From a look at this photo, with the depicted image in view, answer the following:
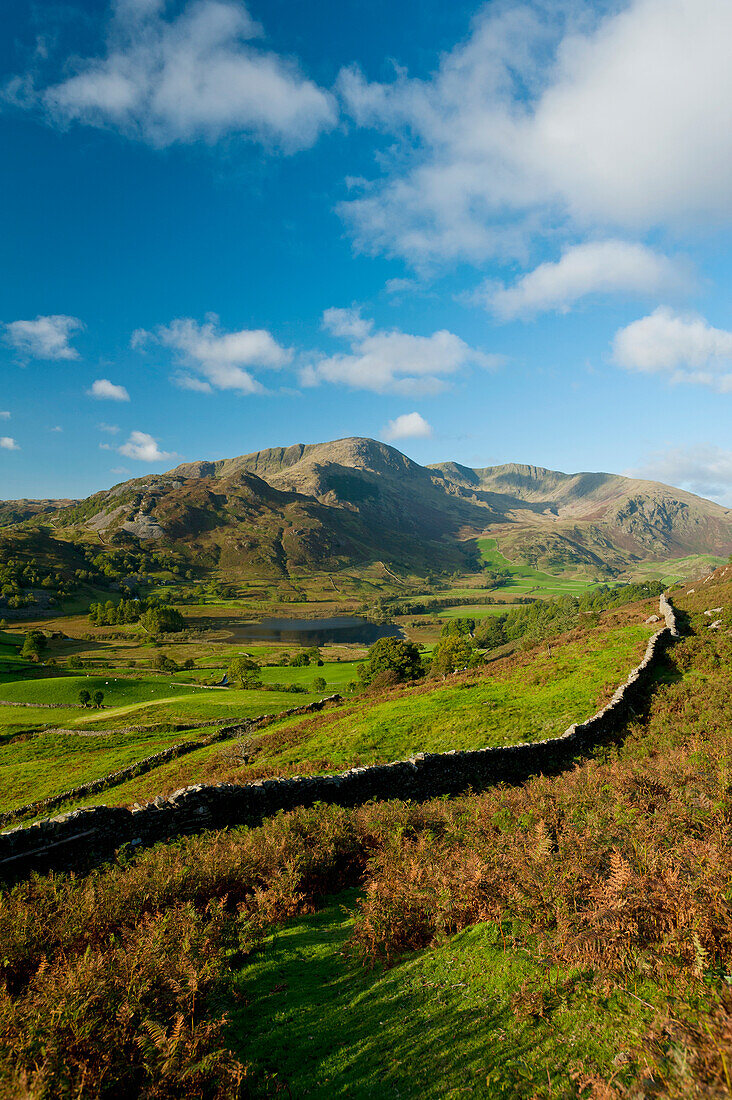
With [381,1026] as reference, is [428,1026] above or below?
above

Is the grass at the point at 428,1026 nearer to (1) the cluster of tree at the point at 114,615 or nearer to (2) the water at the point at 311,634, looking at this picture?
(2) the water at the point at 311,634

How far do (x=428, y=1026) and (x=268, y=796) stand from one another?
32.9 ft

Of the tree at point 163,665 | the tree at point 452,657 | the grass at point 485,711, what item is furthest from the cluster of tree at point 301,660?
the grass at point 485,711

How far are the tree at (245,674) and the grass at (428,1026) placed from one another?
69.9m

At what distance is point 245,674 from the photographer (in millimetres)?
77188

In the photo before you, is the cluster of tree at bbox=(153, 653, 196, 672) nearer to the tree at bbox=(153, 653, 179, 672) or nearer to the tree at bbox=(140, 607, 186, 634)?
the tree at bbox=(153, 653, 179, 672)

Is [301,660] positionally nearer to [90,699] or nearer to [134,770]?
[90,699]

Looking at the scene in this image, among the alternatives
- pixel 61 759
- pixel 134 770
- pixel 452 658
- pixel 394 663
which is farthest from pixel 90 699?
pixel 452 658

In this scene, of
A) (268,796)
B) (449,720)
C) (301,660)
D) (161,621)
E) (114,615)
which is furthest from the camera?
(114,615)

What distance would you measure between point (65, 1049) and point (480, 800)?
856 centimetres

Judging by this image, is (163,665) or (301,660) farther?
(301,660)

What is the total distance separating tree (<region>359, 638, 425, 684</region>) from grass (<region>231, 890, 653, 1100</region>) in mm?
54196

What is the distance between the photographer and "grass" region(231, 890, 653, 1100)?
4.23m

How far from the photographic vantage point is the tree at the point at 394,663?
208ft
